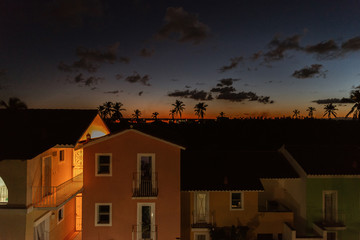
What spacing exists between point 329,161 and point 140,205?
43.1ft

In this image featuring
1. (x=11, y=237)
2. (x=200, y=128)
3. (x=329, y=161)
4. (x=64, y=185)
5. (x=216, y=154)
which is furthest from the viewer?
(x=200, y=128)

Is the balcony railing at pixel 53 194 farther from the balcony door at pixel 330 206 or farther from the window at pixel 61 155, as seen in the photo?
the balcony door at pixel 330 206

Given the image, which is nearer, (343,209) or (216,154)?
(343,209)

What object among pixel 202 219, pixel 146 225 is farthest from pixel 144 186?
pixel 202 219

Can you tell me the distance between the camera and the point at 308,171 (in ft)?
50.3

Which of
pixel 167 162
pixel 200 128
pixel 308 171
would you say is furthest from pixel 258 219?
pixel 200 128

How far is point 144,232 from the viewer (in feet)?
46.6

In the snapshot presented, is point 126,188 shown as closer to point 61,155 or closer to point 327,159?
point 61,155

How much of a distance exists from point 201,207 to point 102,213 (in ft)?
20.5

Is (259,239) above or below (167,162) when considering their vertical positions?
below

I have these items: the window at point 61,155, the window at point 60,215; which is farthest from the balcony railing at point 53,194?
the window at point 60,215

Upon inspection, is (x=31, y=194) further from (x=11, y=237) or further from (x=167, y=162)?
(x=167, y=162)

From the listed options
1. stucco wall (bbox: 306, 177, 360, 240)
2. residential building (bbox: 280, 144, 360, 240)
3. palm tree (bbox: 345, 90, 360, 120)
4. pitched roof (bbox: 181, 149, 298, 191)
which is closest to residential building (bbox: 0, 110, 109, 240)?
pitched roof (bbox: 181, 149, 298, 191)

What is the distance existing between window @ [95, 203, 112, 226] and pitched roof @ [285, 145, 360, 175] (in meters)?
12.8
